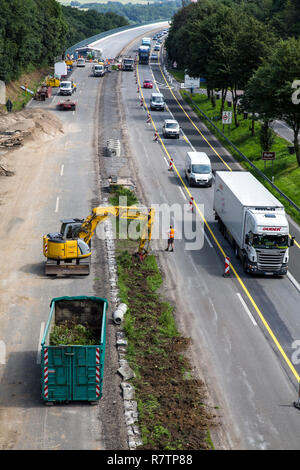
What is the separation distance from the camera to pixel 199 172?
167 feet

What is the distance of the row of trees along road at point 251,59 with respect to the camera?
5228 cm

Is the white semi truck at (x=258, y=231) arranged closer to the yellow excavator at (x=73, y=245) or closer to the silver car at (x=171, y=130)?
the yellow excavator at (x=73, y=245)

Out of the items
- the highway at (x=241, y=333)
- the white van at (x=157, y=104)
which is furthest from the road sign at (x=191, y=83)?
the highway at (x=241, y=333)

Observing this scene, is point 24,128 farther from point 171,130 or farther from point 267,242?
point 267,242

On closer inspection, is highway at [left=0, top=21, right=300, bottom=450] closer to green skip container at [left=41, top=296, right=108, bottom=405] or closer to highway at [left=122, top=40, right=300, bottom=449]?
highway at [left=122, top=40, right=300, bottom=449]

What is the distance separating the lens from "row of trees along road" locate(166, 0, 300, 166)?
5228 cm

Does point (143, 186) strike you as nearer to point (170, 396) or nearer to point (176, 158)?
point (176, 158)

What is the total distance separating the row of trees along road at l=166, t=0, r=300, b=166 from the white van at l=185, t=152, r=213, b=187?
745cm

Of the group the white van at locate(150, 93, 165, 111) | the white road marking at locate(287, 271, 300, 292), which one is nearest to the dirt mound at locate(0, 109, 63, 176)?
the white van at locate(150, 93, 165, 111)

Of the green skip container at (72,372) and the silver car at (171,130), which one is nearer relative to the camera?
the green skip container at (72,372)

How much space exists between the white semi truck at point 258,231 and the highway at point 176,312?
879mm

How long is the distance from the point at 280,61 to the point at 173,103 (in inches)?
1476

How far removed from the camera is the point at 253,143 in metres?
64.4
